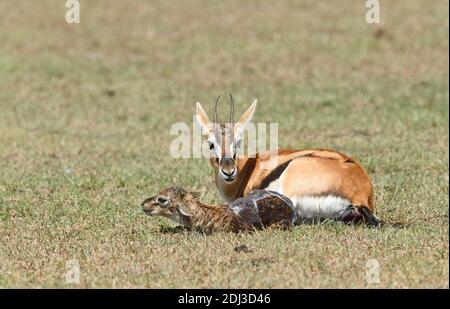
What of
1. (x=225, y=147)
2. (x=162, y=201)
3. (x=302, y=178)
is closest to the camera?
(x=162, y=201)

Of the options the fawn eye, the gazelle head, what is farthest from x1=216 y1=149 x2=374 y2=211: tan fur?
the fawn eye

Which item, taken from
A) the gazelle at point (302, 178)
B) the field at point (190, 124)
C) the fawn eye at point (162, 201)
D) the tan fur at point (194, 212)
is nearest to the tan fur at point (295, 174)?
the gazelle at point (302, 178)

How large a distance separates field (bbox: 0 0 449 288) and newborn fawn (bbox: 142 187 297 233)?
7.5 inches

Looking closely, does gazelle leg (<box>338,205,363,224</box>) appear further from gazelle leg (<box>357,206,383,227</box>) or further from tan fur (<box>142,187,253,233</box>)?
tan fur (<box>142,187,253,233</box>)

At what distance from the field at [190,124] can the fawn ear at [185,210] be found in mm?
184

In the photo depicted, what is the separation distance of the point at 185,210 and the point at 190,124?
734cm

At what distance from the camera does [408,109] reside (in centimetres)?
1573

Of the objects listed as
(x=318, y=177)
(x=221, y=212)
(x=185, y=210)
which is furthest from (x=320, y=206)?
(x=185, y=210)

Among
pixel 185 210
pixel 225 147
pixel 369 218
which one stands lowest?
pixel 369 218

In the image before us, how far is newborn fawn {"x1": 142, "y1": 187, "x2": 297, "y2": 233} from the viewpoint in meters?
8.02

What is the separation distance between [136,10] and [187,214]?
15769 millimetres

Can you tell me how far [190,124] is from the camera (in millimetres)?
15320

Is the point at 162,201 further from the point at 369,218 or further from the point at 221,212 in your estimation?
the point at 369,218
